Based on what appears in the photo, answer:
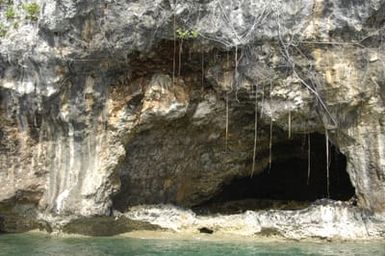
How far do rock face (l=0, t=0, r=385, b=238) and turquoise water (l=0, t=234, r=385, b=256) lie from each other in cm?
64

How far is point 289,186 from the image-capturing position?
1426cm

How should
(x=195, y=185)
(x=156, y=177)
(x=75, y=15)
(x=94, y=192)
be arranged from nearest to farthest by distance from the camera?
(x=75, y=15)
(x=94, y=192)
(x=156, y=177)
(x=195, y=185)

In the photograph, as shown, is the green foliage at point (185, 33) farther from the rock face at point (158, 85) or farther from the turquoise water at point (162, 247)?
the turquoise water at point (162, 247)

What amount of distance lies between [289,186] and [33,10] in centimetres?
793

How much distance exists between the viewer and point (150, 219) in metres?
9.88

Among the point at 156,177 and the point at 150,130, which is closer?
the point at 150,130

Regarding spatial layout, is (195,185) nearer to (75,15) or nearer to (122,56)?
(122,56)

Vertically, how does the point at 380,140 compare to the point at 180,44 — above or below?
below

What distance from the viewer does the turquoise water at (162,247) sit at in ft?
26.4

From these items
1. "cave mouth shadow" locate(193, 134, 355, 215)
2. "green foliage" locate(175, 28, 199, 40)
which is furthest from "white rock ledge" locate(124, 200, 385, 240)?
"green foliage" locate(175, 28, 199, 40)

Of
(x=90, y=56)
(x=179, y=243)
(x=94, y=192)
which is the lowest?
(x=179, y=243)

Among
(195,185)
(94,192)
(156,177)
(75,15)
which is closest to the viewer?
(75,15)

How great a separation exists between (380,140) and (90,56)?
4.81 meters

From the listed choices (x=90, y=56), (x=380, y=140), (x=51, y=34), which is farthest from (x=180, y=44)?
(x=380, y=140)
